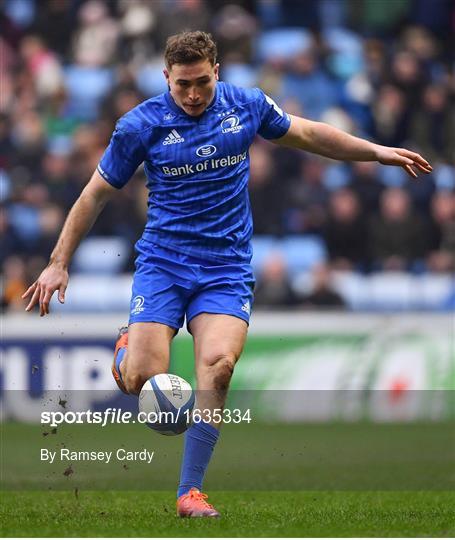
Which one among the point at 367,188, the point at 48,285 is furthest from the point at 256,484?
the point at 367,188

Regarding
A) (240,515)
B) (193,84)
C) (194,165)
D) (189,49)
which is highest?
(189,49)

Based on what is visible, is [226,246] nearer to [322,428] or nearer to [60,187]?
[322,428]

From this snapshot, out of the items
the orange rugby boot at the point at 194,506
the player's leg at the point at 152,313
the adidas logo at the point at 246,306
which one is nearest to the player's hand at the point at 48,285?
the player's leg at the point at 152,313

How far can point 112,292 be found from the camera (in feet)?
48.3

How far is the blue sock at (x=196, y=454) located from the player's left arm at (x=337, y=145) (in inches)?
65.8

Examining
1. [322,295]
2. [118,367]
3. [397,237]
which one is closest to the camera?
[118,367]

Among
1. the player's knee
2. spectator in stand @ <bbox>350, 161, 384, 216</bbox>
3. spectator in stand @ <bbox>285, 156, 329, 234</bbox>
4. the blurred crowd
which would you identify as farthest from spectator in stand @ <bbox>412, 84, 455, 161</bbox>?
the player's knee

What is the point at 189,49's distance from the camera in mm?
6773

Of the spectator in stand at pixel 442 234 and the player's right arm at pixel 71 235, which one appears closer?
the player's right arm at pixel 71 235

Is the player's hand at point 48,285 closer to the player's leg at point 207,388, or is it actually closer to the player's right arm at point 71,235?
the player's right arm at point 71,235

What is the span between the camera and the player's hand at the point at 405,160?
724cm

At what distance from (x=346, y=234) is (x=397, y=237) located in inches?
23.6

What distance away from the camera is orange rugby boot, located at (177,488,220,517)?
22.1ft

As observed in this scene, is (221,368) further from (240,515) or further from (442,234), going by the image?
(442,234)
